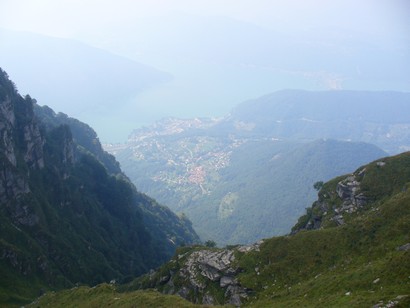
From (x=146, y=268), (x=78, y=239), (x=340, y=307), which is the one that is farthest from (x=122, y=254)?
(x=340, y=307)

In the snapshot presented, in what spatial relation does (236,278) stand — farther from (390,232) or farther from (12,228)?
(12,228)

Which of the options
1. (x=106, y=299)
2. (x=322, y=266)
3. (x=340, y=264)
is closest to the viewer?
(x=340, y=264)

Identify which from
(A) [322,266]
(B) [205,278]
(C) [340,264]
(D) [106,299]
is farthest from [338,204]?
(D) [106,299]

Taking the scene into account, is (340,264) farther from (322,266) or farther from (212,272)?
(212,272)

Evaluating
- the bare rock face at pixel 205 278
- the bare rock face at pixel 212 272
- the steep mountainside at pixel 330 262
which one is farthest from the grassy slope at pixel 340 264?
the bare rock face at pixel 205 278

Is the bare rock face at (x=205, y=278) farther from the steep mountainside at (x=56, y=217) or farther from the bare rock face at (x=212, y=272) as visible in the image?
the steep mountainside at (x=56, y=217)
